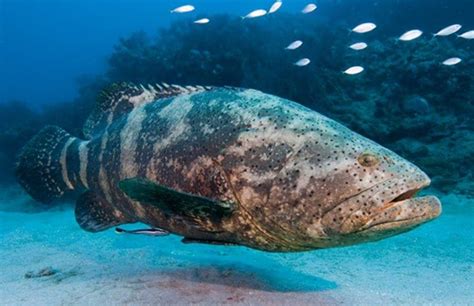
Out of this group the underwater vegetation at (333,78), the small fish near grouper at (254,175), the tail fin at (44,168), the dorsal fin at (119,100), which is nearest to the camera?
the small fish near grouper at (254,175)

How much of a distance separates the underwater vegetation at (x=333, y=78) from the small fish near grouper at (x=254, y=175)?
5838 mm

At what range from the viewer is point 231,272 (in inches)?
175

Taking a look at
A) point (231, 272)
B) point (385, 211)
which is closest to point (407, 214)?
point (385, 211)

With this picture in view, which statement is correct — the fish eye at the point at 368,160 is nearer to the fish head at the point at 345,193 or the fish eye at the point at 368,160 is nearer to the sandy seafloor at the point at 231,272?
the fish head at the point at 345,193

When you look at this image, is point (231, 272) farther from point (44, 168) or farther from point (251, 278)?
point (44, 168)

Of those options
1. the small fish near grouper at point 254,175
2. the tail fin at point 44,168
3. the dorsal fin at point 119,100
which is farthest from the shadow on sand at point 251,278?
the dorsal fin at point 119,100

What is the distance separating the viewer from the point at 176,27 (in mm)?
17344

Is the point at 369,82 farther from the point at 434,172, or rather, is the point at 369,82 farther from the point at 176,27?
the point at 176,27

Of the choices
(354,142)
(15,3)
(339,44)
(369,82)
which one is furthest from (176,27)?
(15,3)

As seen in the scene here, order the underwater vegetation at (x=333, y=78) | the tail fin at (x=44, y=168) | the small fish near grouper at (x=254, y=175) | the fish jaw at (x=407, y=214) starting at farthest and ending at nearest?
the underwater vegetation at (x=333, y=78) → the tail fin at (x=44, y=168) → the small fish near grouper at (x=254, y=175) → the fish jaw at (x=407, y=214)

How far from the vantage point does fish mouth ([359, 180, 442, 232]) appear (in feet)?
8.70

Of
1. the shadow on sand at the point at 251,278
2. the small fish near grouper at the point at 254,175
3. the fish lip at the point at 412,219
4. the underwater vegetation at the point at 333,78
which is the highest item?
the small fish near grouper at the point at 254,175

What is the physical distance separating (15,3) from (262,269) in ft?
Answer: 307

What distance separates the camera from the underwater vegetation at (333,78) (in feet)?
34.1
